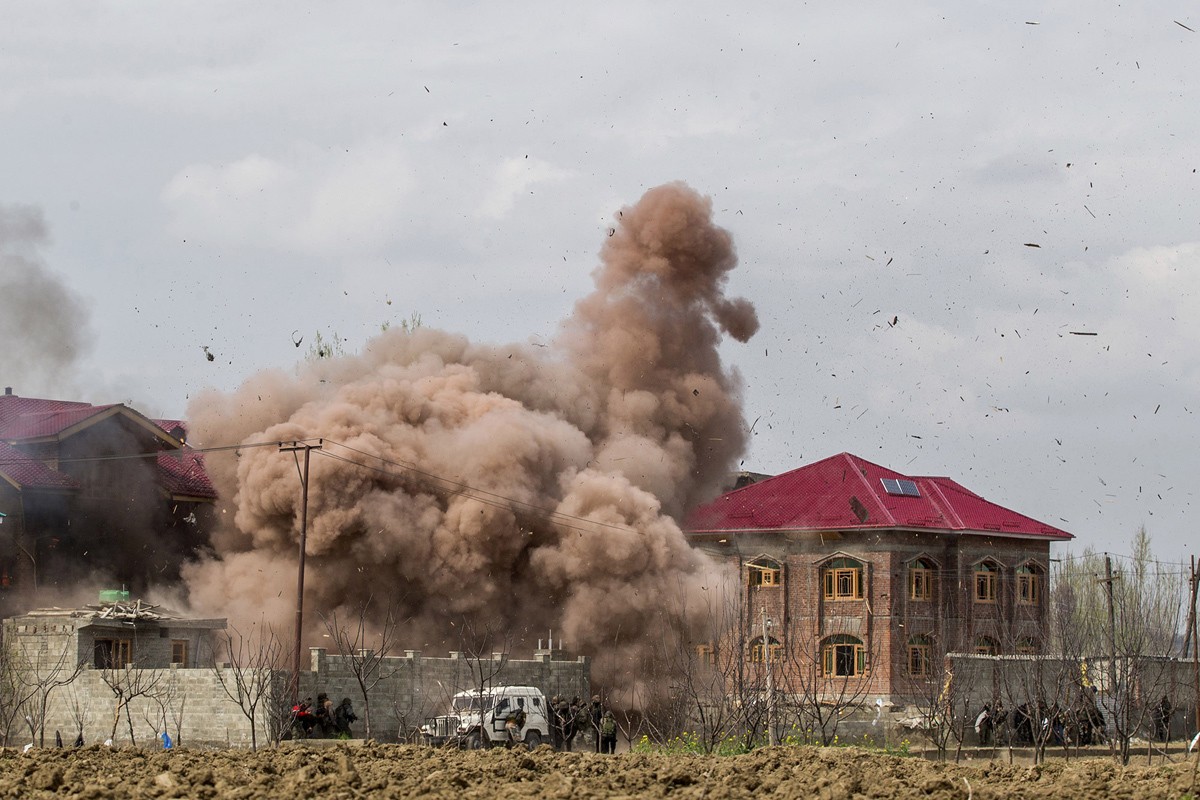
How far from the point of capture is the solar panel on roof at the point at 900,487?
54.7 m

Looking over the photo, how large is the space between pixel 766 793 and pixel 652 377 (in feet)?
125

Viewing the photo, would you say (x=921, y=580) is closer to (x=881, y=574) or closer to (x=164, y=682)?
(x=881, y=574)

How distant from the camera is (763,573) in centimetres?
5462

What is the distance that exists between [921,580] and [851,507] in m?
3.37

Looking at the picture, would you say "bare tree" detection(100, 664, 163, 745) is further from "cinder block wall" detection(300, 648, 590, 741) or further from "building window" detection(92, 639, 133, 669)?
"cinder block wall" detection(300, 648, 590, 741)

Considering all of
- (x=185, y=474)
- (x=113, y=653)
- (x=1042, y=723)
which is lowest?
(x=1042, y=723)

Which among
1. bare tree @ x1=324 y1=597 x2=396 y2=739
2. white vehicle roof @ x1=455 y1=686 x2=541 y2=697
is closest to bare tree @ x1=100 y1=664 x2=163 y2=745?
bare tree @ x1=324 y1=597 x2=396 y2=739

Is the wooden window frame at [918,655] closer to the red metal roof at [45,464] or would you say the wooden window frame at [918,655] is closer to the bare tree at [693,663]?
the bare tree at [693,663]

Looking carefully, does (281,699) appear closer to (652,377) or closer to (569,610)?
(569,610)

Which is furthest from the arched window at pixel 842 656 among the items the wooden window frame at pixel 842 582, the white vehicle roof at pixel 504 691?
the white vehicle roof at pixel 504 691

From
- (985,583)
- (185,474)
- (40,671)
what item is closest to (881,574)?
(985,583)

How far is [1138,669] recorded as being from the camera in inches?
1593

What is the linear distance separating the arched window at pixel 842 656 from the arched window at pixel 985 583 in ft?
15.6

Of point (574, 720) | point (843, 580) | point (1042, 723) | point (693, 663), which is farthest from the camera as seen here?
point (843, 580)
